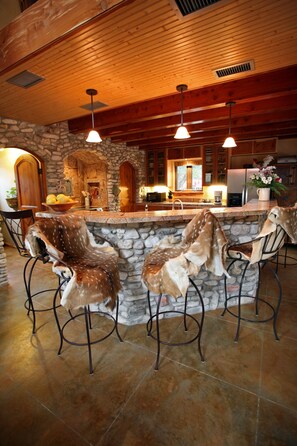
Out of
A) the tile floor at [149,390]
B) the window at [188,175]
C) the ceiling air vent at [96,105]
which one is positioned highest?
the ceiling air vent at [96,105]

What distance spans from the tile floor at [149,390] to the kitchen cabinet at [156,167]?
219 inches

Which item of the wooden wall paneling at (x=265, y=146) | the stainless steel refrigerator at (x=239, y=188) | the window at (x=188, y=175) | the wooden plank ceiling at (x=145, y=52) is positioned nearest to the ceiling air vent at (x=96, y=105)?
the wooden plank ceiling at (x=145, y=52)

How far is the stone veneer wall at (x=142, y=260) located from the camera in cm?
210

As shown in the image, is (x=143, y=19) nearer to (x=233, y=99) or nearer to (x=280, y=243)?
(x=233, y=99)

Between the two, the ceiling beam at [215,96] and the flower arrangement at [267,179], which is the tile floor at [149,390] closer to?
the flower arrangement at [267,179]

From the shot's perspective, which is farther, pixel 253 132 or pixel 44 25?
pixel 253 132

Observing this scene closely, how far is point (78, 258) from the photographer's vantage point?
1841 mm

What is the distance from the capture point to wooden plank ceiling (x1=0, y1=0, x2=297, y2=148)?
1.58 metres

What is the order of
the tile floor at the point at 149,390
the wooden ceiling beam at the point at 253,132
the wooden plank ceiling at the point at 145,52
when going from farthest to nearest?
the wooden ceiling beam at the point at 253,132
the wooden plank ceiling at the point at 145,52
the tile floor at the point at 149,390

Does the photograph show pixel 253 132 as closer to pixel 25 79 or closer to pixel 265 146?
pixel 265 146

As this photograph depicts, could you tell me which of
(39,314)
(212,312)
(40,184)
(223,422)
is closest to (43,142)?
(40,184)

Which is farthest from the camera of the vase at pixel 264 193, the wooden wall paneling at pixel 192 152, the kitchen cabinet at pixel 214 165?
the wooden wall paneling at pixel 192 152

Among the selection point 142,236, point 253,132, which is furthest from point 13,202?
point 253,132

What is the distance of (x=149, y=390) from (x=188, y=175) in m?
6.25
